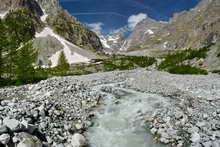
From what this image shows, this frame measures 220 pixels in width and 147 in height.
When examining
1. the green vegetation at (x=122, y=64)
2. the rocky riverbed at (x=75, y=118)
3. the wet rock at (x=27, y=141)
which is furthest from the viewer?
the green vegetation at (x=122, y=64)

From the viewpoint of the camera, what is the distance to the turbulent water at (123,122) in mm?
15099

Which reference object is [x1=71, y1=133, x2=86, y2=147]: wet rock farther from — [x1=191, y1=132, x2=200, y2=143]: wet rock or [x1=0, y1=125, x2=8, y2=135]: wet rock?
[x1=191, y1=132, x2=200, y2=143]: wet rock

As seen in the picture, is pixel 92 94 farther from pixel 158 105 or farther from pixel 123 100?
pixel 158 105

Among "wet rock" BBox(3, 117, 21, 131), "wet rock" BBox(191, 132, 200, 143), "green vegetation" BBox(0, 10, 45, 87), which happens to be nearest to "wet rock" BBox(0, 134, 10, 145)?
"wet rock" BBox(3, 117, 21, 131)

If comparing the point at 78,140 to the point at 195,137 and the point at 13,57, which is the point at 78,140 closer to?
the point at 195,137

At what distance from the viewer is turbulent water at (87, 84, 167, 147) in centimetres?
1510

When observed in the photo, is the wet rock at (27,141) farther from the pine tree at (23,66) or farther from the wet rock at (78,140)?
the pine tree at (23,66)

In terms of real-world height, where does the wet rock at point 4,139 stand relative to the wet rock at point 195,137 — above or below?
above

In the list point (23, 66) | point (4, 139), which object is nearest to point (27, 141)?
point (4, 139)

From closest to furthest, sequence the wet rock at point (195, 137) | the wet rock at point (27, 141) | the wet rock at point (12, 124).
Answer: the wet rock at point (27, 141), the wet rock at point (12, 124), the wet rock at point (195, 137)

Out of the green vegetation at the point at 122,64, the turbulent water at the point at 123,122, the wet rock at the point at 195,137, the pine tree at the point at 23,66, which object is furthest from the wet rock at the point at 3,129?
the green vegetation at the point at 122,64

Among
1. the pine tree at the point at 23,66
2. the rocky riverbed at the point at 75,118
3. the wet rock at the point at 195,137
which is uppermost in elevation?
the pine tree at the point at 23,66

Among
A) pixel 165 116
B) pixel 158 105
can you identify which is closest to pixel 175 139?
pixel 165 116

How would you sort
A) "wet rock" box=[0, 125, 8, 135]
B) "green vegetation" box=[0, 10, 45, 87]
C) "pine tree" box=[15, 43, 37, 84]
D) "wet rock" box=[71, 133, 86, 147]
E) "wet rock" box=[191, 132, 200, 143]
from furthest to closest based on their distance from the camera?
"pine tree" box=[15, 43, 37, 84], "green vegetation" box=[0, 10, 45, 87], "wet rock" box=[191, 132, 200, 143], "wet rock" box=[71, 133, 86, 147], "wet rock" box=[0, 125, 8, 135]
